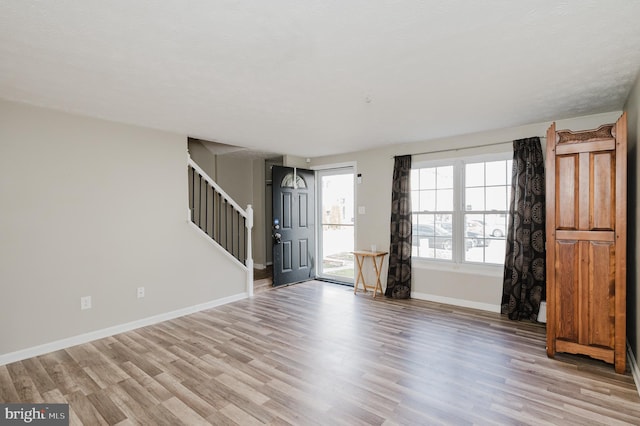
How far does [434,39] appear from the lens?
2018mm

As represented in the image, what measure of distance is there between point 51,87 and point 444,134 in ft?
14.3

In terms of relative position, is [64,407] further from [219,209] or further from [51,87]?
[219,209]

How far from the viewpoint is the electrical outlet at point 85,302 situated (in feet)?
11.3

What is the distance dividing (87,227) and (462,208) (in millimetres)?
4745

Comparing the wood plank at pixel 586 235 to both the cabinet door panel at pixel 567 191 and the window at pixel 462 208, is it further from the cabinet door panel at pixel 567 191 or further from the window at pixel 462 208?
the window at pixel 462 208

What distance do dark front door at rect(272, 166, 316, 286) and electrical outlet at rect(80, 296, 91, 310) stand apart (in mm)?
2739

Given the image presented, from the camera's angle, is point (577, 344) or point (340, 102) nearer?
point (577, 344)

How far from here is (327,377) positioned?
2.69 meters

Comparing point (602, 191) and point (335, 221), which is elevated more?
point (602, 191)

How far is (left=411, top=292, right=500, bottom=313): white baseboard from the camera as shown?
4.39 m

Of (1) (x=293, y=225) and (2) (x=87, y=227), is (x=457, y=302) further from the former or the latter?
(2) (x=87, y=227)

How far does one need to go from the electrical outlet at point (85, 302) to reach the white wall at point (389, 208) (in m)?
3.89

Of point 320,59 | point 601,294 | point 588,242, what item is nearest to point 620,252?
point 588,242

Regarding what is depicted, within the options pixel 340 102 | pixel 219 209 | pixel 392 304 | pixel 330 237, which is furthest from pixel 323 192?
pixel 340 102
